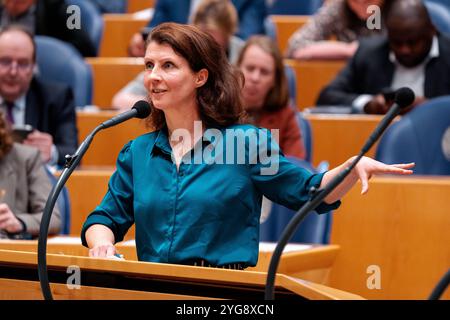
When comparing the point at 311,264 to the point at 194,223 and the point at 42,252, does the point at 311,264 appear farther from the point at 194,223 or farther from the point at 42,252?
the point at 42,252

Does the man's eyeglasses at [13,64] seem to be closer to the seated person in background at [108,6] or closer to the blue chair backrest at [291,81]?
the blue chair backrest at [291,81]

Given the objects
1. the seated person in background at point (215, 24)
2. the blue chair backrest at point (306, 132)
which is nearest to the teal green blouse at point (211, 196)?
the blue chair backrest at point (306, 132)

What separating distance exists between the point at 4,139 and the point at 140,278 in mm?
1005

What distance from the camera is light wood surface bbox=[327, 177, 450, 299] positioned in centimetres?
227

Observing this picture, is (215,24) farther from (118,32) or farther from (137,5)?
(137,5)

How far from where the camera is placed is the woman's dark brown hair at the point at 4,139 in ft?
7.24

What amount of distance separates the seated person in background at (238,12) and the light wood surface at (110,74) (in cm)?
12

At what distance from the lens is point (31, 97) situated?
286cm

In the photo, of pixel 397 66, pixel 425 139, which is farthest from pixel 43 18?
pixel 425 139

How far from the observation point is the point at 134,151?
1656mm

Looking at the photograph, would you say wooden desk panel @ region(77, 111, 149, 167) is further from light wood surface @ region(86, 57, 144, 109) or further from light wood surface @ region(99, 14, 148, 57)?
light wood surface @ region(99, 14, 148, 57)

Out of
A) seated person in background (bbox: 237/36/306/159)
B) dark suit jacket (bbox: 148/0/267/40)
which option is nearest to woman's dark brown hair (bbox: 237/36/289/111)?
seated person in background (bbox: 237/36/306/159)
